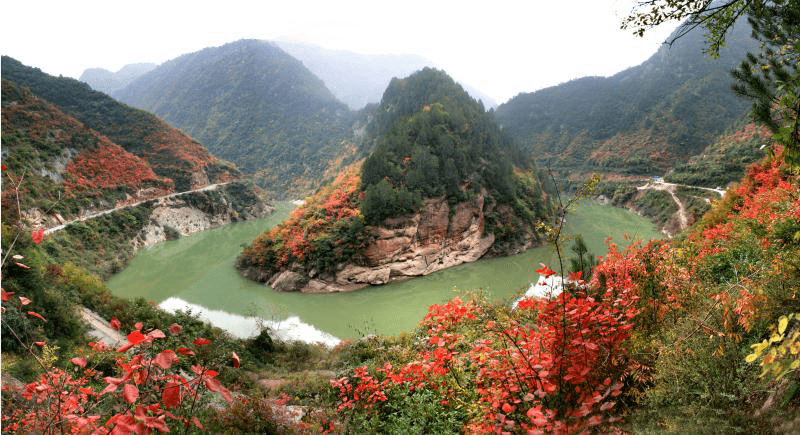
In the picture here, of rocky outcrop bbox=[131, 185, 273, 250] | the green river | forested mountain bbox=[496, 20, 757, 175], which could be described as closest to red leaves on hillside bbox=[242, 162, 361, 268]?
the green river

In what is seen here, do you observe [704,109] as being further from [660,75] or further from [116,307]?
[116,307]

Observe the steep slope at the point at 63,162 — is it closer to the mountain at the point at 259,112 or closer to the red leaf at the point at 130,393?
the red leaf at the point at 130,393

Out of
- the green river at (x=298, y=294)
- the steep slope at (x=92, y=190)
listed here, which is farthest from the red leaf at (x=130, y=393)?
the steep slope at (x=92, y=190)

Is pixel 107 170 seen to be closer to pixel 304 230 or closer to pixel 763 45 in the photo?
pixel 304 230

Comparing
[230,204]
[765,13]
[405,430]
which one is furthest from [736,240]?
[230,204]

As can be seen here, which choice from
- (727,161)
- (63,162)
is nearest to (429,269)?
(63,162)

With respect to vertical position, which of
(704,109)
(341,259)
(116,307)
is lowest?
(341,259)

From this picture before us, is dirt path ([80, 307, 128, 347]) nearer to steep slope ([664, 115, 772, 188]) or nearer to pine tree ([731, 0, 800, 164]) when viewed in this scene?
pine tree ([731, 0, 800, 164])
